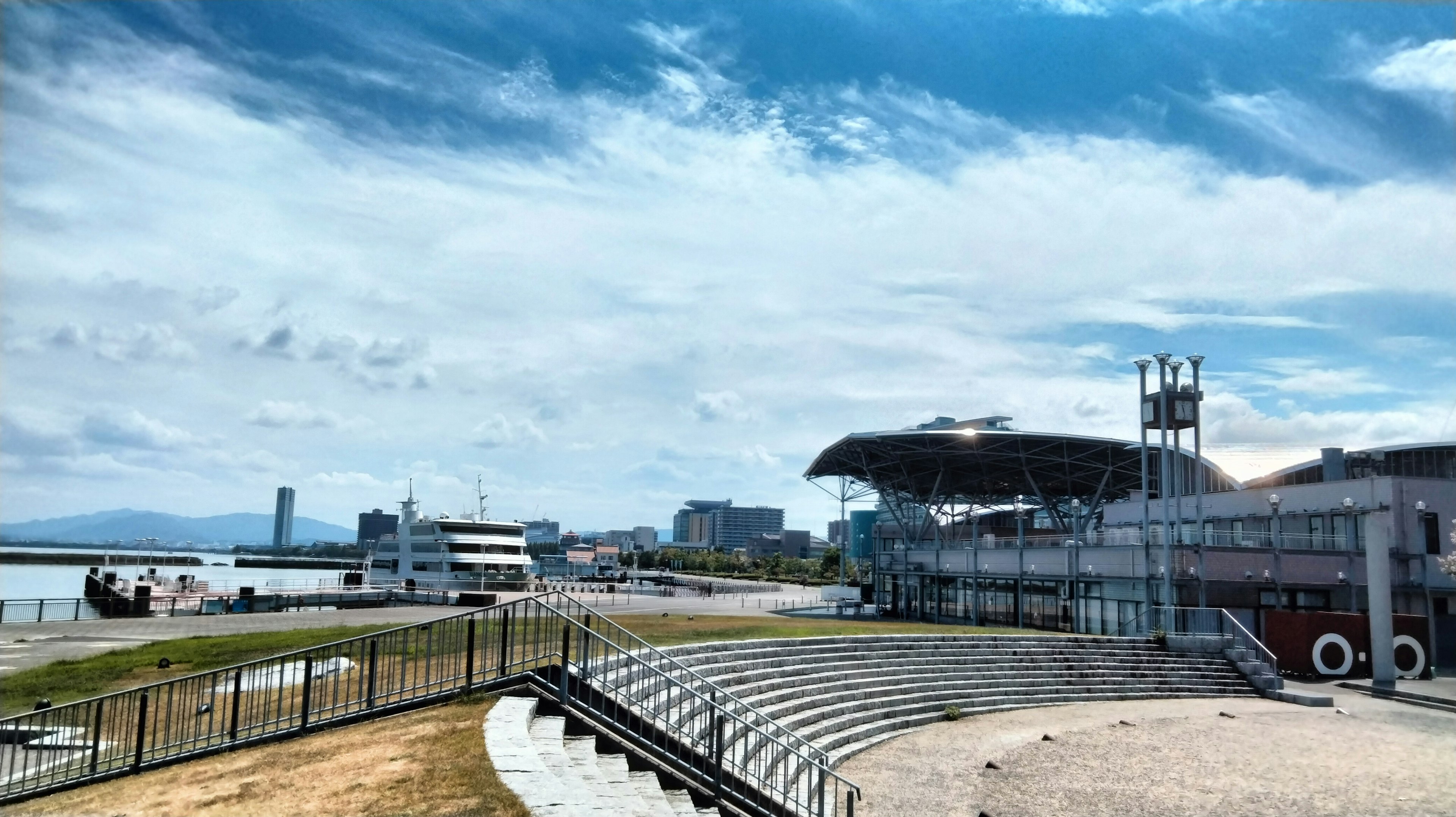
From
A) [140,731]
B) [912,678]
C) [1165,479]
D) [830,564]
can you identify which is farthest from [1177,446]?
[830,564]

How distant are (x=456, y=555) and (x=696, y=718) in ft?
203

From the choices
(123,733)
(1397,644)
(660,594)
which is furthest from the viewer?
(660,594)

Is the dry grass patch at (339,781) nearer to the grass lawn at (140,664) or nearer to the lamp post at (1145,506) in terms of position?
the grass lawn at (140,664)

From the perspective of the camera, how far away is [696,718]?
13.6m

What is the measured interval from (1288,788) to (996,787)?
4.70 metres

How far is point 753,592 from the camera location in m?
77.0

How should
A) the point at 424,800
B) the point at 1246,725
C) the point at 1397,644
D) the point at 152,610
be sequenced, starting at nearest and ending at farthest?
the point at 424,800 < the point at 1246,725 < the point at 1397,644 < the point at 152,610

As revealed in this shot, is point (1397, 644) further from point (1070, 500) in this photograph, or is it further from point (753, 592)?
point (753, 592)

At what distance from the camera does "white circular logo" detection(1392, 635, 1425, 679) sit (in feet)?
88.7

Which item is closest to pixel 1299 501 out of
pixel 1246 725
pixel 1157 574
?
pixel 1157 574

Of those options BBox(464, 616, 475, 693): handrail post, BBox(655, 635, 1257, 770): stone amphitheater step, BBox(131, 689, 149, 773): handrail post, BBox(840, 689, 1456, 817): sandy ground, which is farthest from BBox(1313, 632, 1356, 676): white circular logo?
BBox(131, 689, 149, 773): handrail post

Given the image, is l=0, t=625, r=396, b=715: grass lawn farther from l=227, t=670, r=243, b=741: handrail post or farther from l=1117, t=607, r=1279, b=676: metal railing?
l=1117, t=607, r=1279, b=676: metal railing

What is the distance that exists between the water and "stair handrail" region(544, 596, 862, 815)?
56.2m

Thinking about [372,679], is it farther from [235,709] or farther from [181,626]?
[181,626]
